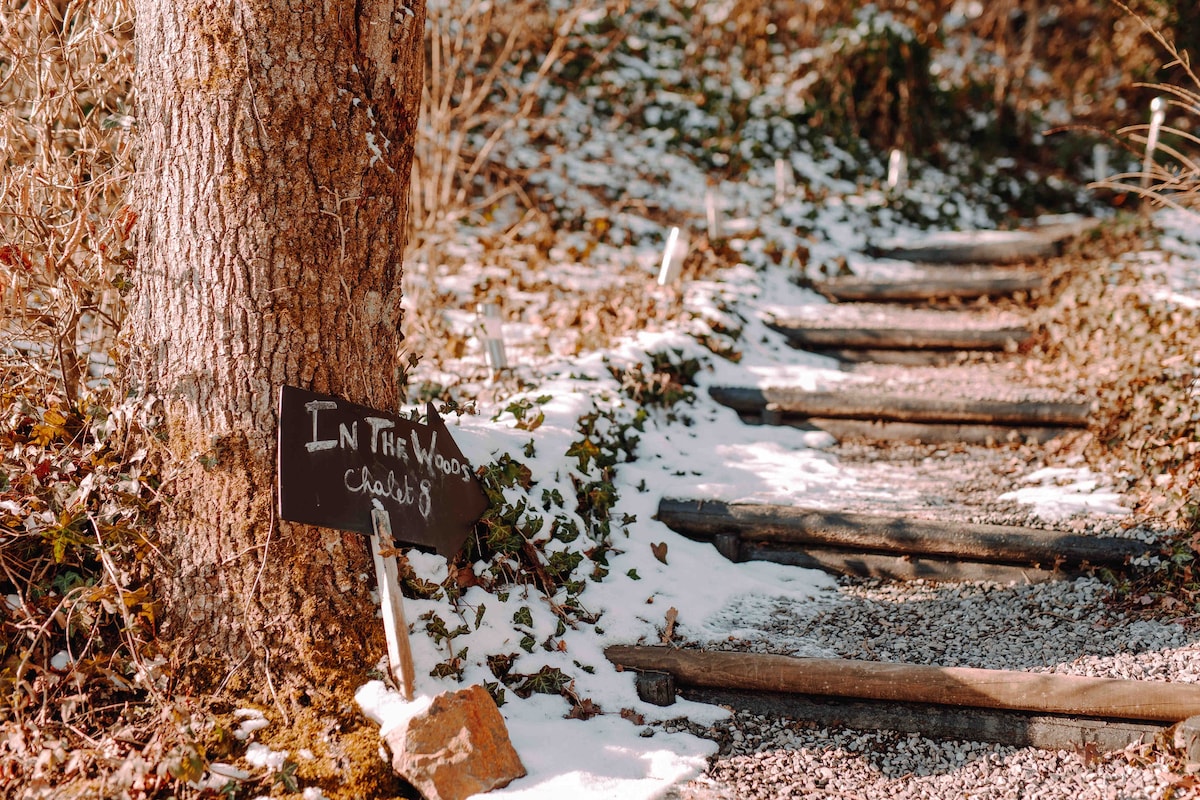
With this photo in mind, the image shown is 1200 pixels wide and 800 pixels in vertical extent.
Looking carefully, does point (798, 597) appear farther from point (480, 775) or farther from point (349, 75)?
point (349, 75)

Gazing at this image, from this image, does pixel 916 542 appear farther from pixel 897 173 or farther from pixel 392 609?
pixel 897 173

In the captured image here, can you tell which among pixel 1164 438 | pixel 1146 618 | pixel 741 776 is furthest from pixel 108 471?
pixel 1164 438

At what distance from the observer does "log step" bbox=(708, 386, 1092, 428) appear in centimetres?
401

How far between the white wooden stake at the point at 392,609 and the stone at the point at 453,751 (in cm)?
11

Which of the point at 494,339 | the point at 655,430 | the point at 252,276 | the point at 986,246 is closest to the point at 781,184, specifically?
the point at 986,246

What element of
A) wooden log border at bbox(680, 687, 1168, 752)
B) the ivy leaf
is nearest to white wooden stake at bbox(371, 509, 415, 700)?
wooden log border at bbox(680, 687, 1168, 752)

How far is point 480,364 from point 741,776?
2699mm

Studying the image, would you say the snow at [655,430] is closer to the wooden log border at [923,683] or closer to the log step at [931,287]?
the wooden log border at [923,683]

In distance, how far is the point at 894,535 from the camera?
3100 millimetres

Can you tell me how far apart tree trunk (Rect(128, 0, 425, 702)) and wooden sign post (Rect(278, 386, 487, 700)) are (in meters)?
0.09

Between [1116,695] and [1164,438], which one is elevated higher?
[1164,438]

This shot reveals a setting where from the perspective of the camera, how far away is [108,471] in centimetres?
214

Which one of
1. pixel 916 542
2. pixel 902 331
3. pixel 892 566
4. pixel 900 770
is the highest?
pixel 902 331

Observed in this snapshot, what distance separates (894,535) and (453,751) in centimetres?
182
